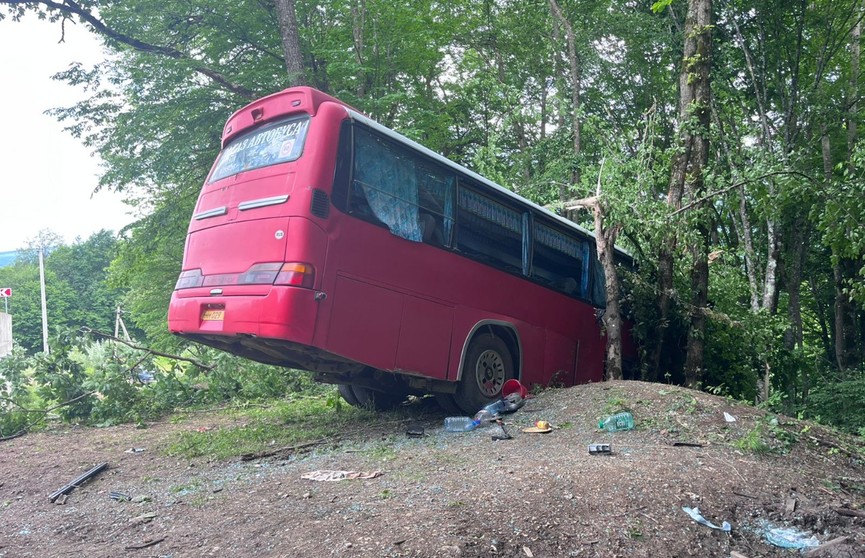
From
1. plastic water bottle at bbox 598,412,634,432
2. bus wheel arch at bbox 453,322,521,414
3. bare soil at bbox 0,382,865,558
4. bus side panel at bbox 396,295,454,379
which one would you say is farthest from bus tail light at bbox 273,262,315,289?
plastic water bottle at bbox 598,412,634,432

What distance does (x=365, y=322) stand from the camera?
675 centimetres

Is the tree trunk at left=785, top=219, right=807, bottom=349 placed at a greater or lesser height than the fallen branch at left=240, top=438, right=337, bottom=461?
greater

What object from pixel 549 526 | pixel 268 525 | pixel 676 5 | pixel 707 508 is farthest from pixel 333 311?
pixel 676 5

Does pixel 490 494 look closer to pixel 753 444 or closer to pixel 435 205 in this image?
pixel 753 444

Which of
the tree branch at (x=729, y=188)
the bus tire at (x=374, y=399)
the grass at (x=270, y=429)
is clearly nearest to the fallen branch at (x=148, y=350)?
the grass at (x=270, y=429)

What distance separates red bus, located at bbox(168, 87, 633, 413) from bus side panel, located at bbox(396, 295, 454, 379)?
0.02 metres

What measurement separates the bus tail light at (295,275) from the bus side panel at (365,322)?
1.18 feet

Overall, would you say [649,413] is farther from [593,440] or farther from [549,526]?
[549,526]

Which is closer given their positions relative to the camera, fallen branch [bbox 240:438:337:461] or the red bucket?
fallen branch [bbox 240:438:337:461]

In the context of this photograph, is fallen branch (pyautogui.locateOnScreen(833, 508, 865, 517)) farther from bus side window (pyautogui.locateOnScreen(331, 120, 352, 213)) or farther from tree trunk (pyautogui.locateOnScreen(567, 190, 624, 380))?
bus side window (pyautogui.locateOnScreen(331, 120, 352, 213))

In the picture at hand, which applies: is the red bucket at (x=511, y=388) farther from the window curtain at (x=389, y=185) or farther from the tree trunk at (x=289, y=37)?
the tree trunk at (x=289, y=37)

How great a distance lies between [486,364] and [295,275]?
3.17 m

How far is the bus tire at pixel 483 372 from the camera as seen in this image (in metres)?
8.08

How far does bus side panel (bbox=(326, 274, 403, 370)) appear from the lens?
646 cm
